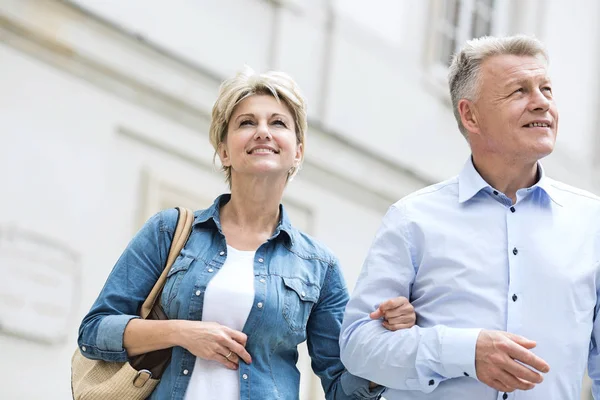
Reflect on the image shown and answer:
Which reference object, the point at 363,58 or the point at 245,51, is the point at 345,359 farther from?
the point at 363,58

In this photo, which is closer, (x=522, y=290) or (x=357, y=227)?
(x=522, y=290)

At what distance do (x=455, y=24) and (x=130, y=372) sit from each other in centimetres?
847

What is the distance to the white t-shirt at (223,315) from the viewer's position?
12.7 ft

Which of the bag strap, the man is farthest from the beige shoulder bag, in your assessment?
the man

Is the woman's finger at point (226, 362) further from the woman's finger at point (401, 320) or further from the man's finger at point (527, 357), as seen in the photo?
the man's finger at point (527, 357)

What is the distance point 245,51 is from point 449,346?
5.83 metres

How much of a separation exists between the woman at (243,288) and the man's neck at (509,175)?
525mm

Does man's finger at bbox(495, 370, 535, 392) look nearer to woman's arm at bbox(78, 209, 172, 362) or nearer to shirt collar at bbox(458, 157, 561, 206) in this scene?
shirt collar at bbox(458, 157, 561, 206)

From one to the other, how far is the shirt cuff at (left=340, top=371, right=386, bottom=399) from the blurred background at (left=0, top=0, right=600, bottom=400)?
3634mm

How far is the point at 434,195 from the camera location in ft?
13.3

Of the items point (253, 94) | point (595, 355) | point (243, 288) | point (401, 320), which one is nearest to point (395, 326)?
point (401, 320)

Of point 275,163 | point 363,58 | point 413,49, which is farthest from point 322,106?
point 275,163

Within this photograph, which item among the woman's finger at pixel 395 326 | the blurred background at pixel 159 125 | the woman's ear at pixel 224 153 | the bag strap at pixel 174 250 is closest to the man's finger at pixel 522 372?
the woman's finger at pixel 395 326

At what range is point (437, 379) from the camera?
12.1 feet
